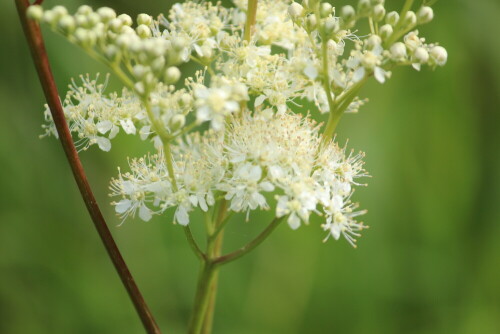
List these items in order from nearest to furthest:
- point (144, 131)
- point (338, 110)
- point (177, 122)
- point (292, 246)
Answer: point (177, 122), point (338, 110), point (144, 131), point (292, 246)

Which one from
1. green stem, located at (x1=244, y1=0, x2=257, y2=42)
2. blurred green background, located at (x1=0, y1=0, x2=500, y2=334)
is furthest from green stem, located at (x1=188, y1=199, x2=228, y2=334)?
blurred green background, located at (x1=0, y1=0, x2=500, y2=334)

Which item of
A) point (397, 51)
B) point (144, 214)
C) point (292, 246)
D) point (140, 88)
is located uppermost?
point (397, 51)

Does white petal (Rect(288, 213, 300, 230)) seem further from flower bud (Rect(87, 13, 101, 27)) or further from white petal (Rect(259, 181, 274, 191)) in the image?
flower bud (Rect(87, 13, 101, 27))

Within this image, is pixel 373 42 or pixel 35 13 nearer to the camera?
pixel 35 13

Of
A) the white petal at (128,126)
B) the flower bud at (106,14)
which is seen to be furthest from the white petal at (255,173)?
the flower bud at (106,14)

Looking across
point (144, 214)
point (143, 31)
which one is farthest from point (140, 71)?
point (144, 214)

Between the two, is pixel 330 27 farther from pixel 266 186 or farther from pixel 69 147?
pixel 69 147

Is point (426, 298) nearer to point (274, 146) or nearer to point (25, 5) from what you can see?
point (274, 146)
